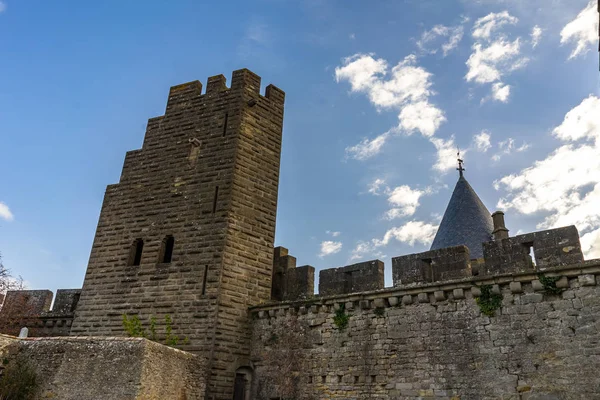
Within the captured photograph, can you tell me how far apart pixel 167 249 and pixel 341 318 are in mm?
4328

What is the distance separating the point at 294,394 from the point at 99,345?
359cm

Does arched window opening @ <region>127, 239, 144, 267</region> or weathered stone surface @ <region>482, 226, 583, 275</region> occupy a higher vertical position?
arched window opening @ <region>127, 239, 144, 267</region>

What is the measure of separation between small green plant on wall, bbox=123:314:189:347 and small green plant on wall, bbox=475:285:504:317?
5.43 m

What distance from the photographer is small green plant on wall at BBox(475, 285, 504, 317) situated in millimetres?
7086

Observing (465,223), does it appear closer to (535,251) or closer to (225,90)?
(535,251)

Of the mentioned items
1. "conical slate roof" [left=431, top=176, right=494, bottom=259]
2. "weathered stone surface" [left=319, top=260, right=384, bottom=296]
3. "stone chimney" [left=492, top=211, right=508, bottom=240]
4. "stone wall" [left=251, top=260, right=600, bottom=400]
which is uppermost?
"conical slate roof" [left=431, top=176, right=494, bottom=259]

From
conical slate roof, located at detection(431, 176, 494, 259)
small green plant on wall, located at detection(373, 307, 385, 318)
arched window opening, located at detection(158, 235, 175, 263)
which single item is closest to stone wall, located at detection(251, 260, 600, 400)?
small green plant on wall, located at detection(373, 307, 385, 318)

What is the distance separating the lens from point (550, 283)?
6.73 m

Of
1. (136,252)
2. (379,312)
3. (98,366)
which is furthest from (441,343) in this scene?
(136,252)

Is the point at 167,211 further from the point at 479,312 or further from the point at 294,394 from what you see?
the point at 479,312

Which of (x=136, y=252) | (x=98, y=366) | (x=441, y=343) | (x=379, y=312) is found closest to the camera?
(x=98, y=366)

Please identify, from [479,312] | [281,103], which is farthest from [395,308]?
[281,103]

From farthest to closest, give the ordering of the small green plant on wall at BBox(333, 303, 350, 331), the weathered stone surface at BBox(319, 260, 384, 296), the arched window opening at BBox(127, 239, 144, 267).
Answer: the arched window opening at BBox(127, 239, 144, 267)
the weathered stone surface at BBox(319, 260, 384, 296)
the small green plant on wall at BBox(333, 303, 350, 331)

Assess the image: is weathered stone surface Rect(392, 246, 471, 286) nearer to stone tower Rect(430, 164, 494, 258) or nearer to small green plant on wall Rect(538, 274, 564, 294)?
small green plant on wall Rect(538, 274, 564, 294)
